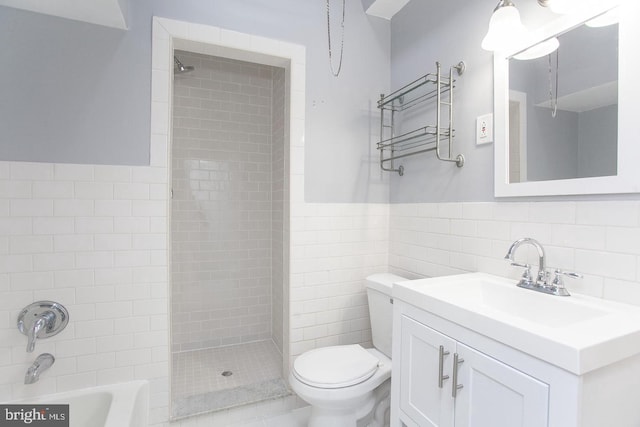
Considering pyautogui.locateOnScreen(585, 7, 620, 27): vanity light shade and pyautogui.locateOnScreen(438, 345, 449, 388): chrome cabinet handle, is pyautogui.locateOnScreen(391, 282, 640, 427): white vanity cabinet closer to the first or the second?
pyautogui.locateOnScreen(438, 345, 449, 388): chrome cabinet handle

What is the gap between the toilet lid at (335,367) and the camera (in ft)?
4.98

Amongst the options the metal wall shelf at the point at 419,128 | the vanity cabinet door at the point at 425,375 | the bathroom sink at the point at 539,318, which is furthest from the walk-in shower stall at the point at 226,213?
the bathroom sink at the point at 539,318

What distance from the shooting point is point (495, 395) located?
924mm

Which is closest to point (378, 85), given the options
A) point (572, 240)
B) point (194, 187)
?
point (572, 240)

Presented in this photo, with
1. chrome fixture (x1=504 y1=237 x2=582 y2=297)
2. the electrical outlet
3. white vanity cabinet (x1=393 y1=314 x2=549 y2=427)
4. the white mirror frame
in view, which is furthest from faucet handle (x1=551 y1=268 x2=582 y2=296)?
the electrical outlet

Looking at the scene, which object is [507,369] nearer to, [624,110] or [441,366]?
[441,366]

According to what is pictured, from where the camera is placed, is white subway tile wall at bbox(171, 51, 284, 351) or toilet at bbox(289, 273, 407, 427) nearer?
toilet at bbox(289, 273, 407, 427)

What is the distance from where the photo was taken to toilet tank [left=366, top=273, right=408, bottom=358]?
72.5 inches

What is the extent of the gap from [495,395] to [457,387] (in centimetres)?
14

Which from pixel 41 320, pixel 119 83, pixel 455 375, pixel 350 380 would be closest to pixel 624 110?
pixel 455 375

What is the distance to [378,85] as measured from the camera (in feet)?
7.29

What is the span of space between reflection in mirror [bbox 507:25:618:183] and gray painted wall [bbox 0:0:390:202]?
103cm

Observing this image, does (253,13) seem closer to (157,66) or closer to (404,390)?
(157,66)

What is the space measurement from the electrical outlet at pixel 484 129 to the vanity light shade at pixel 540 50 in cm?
27
